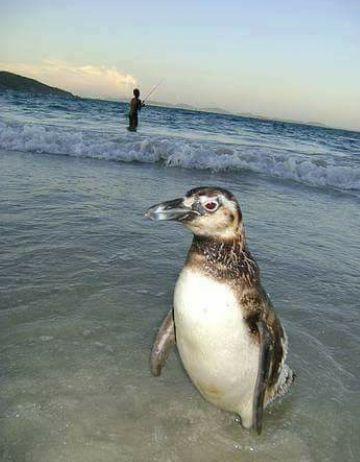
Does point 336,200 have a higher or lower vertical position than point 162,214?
lower

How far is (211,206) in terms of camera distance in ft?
9.72

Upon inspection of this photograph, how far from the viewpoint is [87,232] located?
6.43 m

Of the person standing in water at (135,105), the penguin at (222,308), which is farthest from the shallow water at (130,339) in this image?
the person standing in water at (135,105)

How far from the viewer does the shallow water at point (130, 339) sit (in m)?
2.95

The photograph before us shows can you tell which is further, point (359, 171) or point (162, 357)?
point (359, 171)

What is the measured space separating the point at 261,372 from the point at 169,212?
112 cm

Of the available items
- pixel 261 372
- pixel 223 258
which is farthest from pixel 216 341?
pixel 223 258

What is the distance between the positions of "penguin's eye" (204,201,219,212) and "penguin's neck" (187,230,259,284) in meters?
0.19

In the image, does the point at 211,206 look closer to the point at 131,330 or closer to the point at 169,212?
the point at 169,212

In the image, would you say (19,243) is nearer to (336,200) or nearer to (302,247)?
(302,247)

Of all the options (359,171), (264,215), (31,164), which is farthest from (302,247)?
(359,171)

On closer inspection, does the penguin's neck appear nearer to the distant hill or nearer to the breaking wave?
the breaking wave

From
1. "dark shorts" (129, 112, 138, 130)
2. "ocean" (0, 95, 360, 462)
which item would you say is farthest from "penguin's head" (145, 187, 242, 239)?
"dark shorts" (129, 112, 138, 130)

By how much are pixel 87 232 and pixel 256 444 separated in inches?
157
